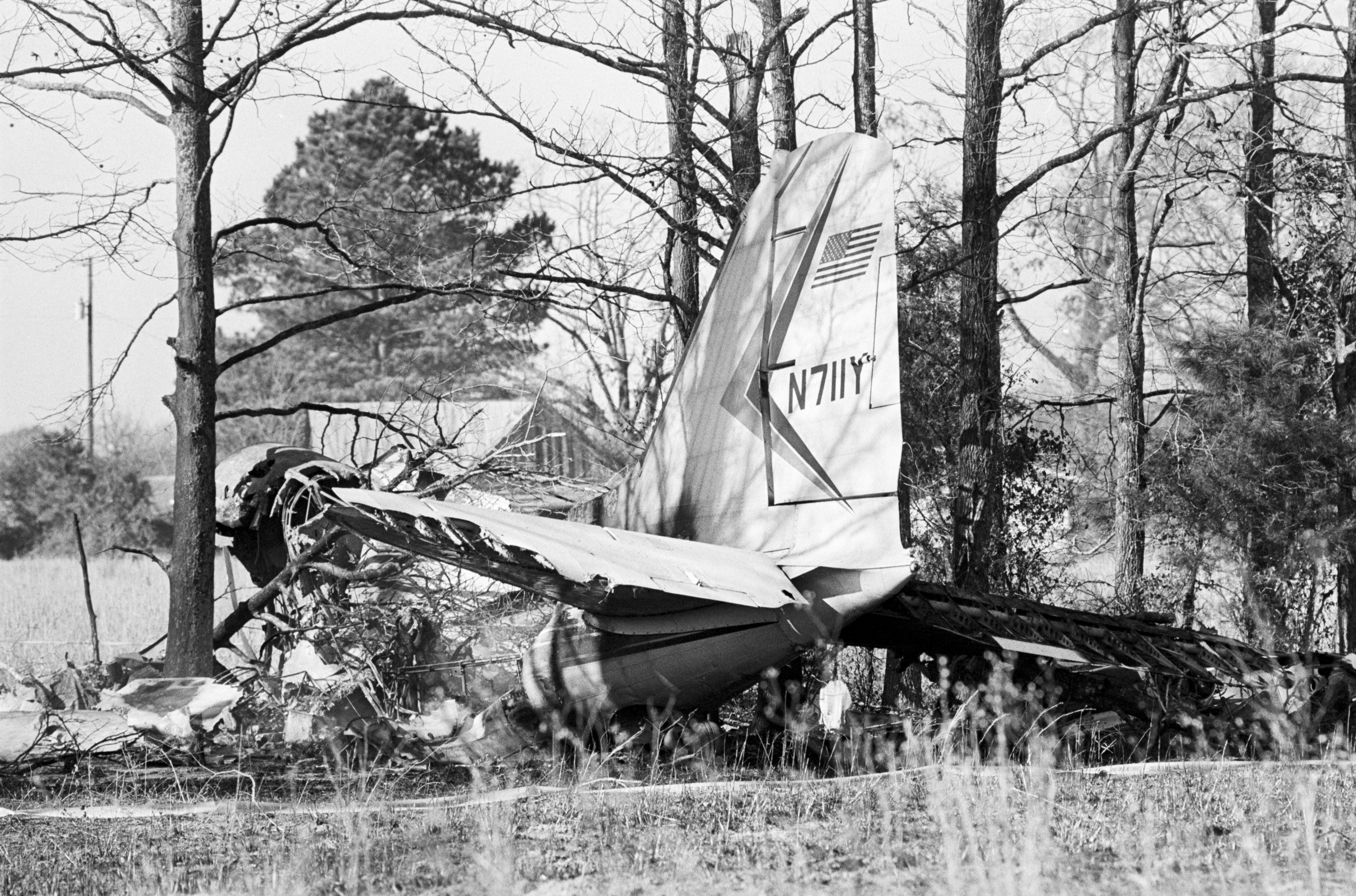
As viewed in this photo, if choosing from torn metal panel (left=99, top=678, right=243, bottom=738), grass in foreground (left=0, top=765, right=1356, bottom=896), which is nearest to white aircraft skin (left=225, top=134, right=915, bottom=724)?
grass in foreground (left=0, top=765, right=1356, bottom=896)

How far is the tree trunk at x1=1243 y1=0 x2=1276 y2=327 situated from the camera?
14383mm

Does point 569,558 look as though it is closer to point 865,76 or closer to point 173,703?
point 173,703

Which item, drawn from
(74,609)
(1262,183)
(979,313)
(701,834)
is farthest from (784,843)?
(74,609)

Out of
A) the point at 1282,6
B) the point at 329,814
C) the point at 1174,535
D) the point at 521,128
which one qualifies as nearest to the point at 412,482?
the point at 521,128

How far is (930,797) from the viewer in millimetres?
6164

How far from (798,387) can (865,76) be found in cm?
767

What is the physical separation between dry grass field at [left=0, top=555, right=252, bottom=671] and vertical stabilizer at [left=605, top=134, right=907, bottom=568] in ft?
18.9

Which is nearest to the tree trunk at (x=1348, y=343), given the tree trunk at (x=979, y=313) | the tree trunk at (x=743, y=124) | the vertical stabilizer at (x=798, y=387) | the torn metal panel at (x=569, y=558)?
the tree trunk at (x=979, y=313)

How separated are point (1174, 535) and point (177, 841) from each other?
462 inches

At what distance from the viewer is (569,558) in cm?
648

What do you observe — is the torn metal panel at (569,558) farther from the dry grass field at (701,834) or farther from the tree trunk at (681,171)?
the tree trunk at (681,171)

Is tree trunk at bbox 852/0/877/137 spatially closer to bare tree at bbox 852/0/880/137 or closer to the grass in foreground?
bare tree at bbox 852/0/880/137

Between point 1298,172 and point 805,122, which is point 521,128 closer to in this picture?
point 805,122

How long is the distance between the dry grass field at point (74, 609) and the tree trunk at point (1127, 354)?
377 inches
